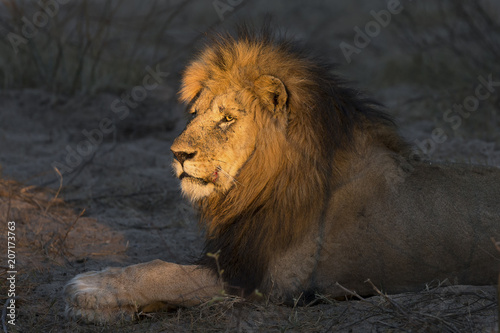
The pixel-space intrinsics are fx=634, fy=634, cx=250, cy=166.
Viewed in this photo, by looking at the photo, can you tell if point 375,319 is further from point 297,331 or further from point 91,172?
point 91,172

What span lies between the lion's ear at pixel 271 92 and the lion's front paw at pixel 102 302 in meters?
1.17

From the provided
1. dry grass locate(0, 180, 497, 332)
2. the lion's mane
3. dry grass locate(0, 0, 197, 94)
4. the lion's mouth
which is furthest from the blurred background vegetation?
dry grass locate(0, 180, 497, 332)

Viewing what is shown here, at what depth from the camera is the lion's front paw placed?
124 inches

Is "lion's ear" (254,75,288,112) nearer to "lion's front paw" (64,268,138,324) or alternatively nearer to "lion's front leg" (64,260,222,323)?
"lion's front leg" (64,260,222,323)

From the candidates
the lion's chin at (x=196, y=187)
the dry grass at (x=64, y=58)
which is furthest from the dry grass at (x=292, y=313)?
the dry grass at (x=64, y=58)

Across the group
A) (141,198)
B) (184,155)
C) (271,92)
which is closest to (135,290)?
(184,155)

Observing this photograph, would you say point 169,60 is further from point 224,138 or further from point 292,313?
point 292,313

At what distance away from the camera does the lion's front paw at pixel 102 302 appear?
3.15 m

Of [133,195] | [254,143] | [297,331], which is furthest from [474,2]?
[297,331]

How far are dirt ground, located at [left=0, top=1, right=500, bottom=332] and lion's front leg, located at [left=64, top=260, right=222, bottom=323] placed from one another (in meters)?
0.07

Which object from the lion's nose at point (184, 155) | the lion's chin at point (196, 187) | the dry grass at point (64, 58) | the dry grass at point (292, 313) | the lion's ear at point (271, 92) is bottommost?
the dry grass at point (292, 313)

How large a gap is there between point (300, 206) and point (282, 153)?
0.29 meters

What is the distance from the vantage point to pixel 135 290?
3.19 m

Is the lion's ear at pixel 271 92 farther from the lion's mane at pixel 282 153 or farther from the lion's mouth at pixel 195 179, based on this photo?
the lion's mouth at pixel 195 179
